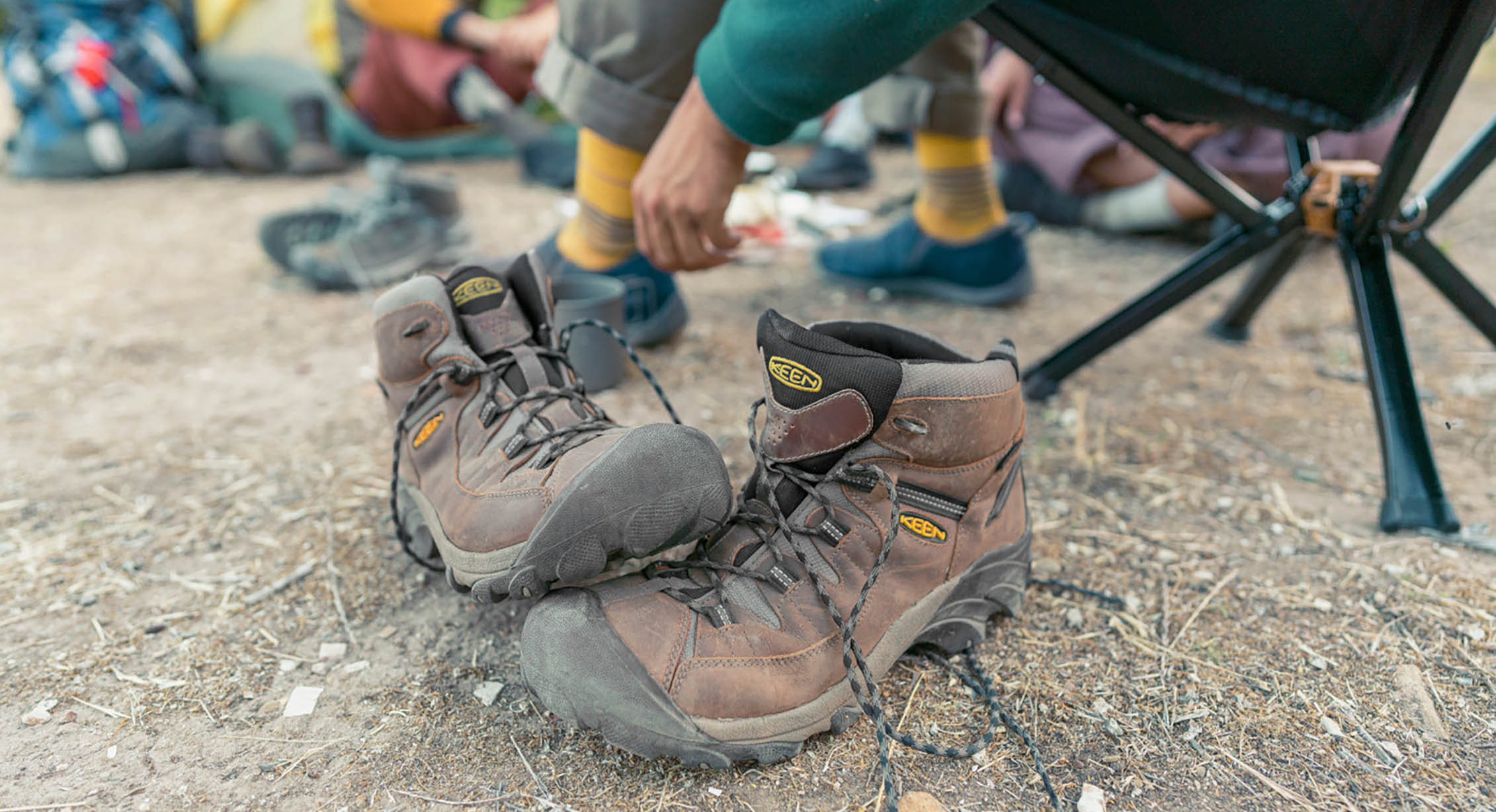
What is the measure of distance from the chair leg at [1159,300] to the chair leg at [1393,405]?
0.51 ft

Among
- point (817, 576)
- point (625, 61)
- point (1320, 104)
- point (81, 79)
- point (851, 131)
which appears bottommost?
point (81, 79)

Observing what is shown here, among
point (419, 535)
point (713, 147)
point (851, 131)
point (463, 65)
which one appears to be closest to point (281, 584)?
point (419, 535)

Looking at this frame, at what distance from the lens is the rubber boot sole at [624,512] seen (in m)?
0.82

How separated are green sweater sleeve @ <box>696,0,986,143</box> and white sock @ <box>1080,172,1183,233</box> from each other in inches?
79.7

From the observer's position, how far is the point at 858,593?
88 cm

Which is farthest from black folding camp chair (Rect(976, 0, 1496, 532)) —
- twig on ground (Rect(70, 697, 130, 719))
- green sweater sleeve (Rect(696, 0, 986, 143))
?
twig on ground (Rect(70, 697, 130, 719))

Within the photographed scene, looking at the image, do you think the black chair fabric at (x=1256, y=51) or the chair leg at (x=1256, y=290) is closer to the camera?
A: the black chair fabric at (x=1256, y=51)

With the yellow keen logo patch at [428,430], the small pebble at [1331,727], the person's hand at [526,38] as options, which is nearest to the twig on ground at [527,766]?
the yellow keen logo patch at [428,430]

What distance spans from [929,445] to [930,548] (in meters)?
0.11

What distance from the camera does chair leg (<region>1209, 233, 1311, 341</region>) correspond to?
1683 millimetres

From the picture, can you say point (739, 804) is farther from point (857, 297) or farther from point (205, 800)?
point (857, 297)

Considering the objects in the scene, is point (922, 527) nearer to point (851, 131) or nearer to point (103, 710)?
point (103, 710)

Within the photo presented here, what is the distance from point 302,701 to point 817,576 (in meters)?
0.54

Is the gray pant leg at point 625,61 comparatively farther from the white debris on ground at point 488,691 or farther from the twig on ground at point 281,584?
the white debris on ground at point 488,691
